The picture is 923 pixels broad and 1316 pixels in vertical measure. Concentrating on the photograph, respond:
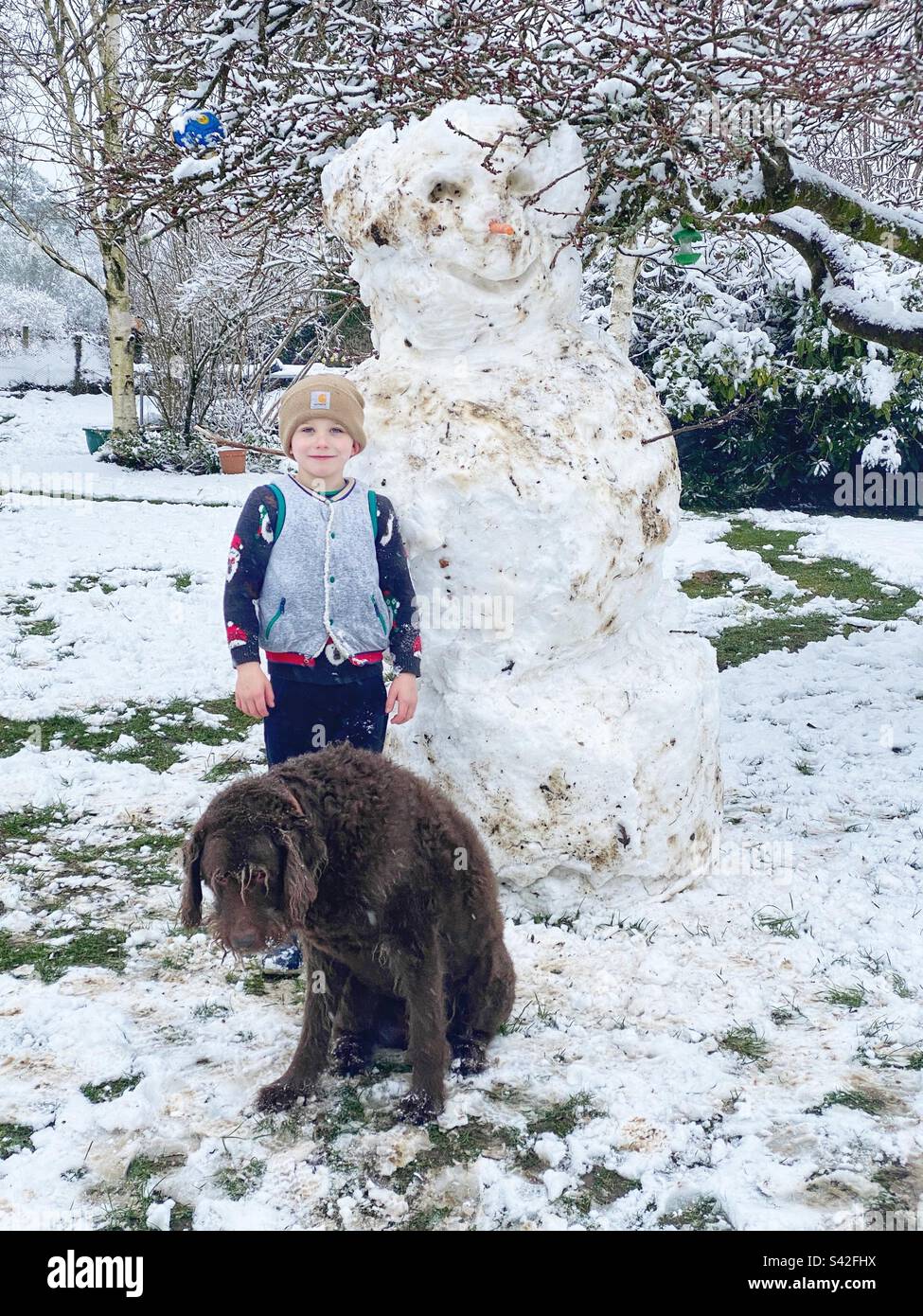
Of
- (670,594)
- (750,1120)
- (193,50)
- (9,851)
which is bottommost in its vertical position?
(750,1120)

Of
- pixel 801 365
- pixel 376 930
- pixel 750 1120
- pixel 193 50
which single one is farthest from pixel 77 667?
pixel 801 365

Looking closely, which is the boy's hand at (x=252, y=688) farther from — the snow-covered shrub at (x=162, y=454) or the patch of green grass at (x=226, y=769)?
the snow-covered shrub at (x=162, y=454)

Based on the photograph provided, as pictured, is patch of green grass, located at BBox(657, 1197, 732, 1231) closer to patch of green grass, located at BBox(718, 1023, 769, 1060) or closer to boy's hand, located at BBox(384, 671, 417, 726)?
patch of green grass, located at BBox(718, 1023, 769, 1060)

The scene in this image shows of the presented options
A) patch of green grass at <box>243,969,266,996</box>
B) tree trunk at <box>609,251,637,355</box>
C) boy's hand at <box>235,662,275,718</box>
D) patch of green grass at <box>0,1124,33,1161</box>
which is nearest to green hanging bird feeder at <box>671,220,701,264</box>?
boy's hand at <box>235,662,275,718</box>

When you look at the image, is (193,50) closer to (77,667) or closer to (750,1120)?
(77,667)

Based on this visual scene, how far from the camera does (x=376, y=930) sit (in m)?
2.84

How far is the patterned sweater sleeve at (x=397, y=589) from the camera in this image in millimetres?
3701

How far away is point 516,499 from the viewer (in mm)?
3902

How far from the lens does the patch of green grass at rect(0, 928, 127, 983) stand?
3.72 metres

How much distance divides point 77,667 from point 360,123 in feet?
13.8

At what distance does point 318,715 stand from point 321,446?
0.93 metres

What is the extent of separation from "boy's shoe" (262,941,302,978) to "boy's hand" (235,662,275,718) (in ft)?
2.95

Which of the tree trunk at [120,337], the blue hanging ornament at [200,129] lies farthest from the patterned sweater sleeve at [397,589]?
the tree trunk at [120,337]

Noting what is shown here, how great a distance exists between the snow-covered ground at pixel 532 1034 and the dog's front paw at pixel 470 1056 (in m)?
0.04
